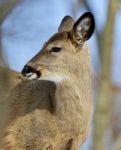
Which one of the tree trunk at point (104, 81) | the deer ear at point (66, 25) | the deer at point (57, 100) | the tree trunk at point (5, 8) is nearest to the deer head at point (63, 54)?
the deer at point (57, 100)

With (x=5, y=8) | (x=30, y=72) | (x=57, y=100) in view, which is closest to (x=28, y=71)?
(x=30, y=72)

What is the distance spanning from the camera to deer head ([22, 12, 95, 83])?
281 inches

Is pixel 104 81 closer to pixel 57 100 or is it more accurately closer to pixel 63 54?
pixel 63 54

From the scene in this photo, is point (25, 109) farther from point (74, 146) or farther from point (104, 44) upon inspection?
point (104, 44)

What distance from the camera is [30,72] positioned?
697cm

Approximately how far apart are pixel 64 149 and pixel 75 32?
1469 mm

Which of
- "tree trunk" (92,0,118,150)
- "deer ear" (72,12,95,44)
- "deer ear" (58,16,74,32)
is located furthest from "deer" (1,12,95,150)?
"tree trunk" (92,0,118,150)

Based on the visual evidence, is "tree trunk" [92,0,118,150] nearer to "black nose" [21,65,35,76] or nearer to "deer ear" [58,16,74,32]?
"deer ear" [58,16,74,32]

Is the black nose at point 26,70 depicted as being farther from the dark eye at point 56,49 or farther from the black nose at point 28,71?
the dark eye at point 56,49

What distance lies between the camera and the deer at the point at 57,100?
7156 mm

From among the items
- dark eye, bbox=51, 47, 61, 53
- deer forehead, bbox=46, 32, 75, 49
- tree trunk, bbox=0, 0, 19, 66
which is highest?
tree trunk, bbox=0, 0, 19, 66

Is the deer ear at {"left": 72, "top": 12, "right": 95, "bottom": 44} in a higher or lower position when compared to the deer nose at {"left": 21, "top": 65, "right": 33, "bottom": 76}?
higher

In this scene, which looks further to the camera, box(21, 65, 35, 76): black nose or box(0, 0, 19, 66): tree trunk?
box(21, 65, 35, 76): black nose

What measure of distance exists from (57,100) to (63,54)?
1.93 feet
